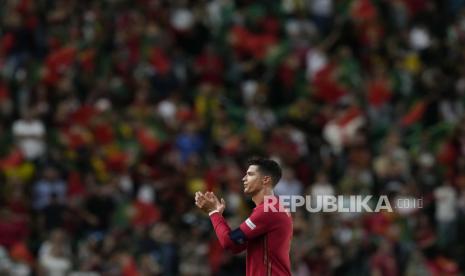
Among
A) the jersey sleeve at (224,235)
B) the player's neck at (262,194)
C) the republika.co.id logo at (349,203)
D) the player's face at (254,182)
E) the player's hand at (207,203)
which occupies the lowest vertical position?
the jersey sleeve at (224,235)

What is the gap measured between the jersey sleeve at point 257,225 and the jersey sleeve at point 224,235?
0.10 metres

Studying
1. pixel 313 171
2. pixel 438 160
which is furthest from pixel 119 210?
pixel 438 160

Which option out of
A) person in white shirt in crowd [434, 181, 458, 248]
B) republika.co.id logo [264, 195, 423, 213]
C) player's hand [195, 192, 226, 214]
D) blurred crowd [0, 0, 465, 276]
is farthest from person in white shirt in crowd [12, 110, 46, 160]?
player's hand [195, 192, 226, 214]

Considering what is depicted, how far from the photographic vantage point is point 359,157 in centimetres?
1933

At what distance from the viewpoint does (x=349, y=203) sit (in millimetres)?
17844

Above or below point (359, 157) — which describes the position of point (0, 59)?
above

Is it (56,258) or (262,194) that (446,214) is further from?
(262,194)

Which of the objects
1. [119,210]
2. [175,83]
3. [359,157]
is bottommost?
[119,210]

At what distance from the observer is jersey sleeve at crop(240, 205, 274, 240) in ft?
33.3

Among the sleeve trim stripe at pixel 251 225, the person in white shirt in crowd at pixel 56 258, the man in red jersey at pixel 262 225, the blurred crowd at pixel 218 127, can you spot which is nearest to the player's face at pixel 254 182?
the man in red jersey at pixel 262 225

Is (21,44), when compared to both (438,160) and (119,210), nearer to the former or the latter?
(119,210)

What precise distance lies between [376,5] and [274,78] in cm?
289

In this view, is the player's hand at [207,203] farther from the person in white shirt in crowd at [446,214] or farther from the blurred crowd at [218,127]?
the person in white shirt in crowd at [446,214]

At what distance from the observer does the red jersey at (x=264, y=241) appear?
10180 millimetres
